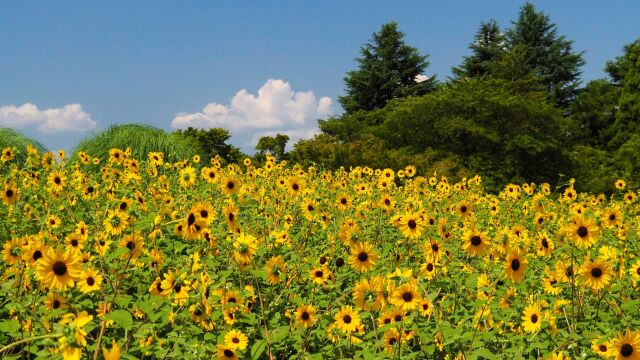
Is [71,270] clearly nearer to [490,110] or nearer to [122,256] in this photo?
[122,256]

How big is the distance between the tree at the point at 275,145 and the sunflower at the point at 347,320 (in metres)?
26.4

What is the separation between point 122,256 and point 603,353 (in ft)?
8.10

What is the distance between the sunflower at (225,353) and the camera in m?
2.58

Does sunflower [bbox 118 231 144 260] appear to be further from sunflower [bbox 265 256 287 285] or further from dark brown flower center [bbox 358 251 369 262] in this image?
dark brown flower center [bbox 358 251 369 262]

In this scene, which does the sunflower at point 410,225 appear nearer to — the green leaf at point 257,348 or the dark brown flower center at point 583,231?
the dark brown flower center at point 583,231

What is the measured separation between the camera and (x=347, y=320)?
3.08m

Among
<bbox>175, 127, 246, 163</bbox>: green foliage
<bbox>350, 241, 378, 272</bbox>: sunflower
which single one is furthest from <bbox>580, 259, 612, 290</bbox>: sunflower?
<bbox>175, 127, 246, 163</bbox>: green foliage

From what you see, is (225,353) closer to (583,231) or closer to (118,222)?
(118,222)

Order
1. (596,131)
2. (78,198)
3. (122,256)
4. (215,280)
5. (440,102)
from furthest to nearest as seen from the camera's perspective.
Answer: (596,131) → (440,102) → (78,198) → (215,280) → (122,256)

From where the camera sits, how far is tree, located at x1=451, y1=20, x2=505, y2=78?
41.7 m

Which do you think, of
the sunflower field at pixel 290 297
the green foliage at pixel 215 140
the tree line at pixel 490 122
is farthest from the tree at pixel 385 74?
the sunflower field at pixel 290 297

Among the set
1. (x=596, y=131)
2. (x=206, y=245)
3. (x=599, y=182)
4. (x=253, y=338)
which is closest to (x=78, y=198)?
(x=206, y=245)

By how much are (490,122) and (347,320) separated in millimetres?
22459

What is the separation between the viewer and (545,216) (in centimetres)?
776
